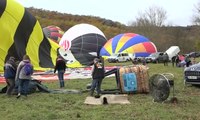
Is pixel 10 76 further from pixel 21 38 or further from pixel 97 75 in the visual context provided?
pixel 21 38

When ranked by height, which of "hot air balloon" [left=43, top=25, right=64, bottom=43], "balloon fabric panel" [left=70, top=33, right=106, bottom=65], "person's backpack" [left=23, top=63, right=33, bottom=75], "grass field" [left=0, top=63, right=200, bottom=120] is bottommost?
"grass field" [left=0, top=63, right=200, bottom=120]

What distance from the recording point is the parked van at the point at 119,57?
41375 mm

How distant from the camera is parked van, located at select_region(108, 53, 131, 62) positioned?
41.4 m

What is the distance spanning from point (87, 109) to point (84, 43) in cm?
2215

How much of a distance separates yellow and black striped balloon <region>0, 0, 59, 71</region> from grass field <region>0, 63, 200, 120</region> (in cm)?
855

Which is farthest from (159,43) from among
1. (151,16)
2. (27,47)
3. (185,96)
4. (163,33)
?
(185,96)

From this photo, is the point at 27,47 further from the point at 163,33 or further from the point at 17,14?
the point at 163,33

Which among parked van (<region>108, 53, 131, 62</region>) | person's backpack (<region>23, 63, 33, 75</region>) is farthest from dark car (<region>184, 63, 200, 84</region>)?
parked van (<region>108, 53, 131, 62</region>)

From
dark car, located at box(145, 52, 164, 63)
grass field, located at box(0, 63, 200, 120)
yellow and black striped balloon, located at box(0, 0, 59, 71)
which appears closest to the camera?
grass field, located at box(0, 63, 200, 120)

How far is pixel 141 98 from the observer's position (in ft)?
38.3

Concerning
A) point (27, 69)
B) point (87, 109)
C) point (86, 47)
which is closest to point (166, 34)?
point (86, 47)

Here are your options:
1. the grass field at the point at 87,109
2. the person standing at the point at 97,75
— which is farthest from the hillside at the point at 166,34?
the grass field at the point at 87,109

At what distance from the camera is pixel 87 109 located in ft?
31.7

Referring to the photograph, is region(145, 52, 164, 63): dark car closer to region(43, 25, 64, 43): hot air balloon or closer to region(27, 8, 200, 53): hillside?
region(43, 25, 64, 43): hot air balloon
